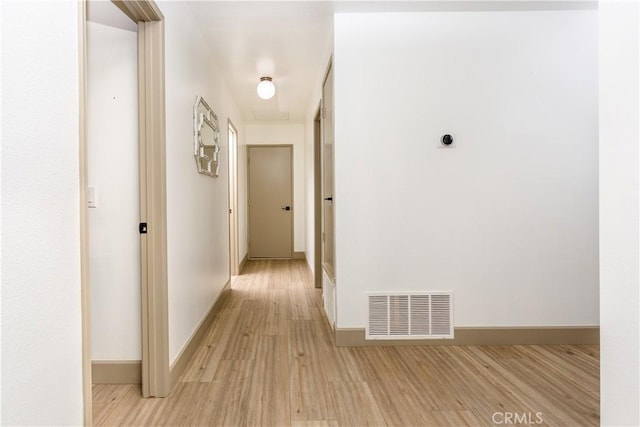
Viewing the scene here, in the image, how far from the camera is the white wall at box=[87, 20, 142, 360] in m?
1.89

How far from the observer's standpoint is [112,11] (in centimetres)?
182

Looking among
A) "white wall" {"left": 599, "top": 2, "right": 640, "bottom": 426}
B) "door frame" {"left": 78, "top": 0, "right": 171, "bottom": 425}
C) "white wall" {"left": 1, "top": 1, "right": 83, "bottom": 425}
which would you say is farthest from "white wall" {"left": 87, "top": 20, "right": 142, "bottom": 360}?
"white wall" {"left": 599, "top": 2, "right": 640, "bottom": 426}

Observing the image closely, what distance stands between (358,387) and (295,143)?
182 inches

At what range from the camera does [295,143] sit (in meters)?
5.96

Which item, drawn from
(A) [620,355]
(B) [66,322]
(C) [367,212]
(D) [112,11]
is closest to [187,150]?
(D) [112,11]

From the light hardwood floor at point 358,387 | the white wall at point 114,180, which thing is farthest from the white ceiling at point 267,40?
the light hardwood floor at point 358,387

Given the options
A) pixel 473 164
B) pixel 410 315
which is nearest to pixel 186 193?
pixel 410 315

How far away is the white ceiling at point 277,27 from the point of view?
2.32m

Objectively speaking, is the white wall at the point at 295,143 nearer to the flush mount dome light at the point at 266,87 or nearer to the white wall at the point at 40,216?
the flush mount dome light at the point at 266,87

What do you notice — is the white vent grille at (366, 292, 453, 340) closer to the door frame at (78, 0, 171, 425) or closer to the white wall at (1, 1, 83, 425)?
the door frame at (78, 0, 171, 425)

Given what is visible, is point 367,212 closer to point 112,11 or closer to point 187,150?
point 187,150

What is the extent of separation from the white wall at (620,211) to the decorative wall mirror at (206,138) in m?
2.18

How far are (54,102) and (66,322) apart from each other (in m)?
0.61

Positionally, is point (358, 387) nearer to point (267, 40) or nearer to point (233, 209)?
point (267, 40)
